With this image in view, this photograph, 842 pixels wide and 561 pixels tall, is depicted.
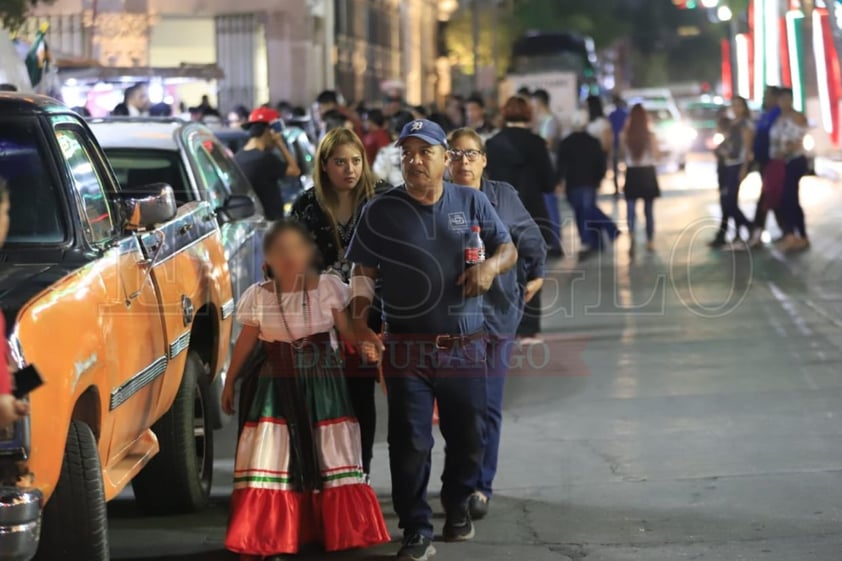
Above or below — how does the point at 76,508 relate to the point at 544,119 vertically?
below

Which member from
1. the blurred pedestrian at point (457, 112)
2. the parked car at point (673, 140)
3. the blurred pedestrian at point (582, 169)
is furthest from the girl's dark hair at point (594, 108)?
the parked car at point (673, 140)

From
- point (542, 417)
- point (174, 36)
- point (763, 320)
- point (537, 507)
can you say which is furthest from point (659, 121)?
point (537, 507)

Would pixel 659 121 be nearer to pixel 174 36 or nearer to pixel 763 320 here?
pixel 174 36

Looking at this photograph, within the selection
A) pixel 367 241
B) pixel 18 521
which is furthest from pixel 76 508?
pixel 367 241

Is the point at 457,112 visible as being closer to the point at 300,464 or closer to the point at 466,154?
the point at 466,154

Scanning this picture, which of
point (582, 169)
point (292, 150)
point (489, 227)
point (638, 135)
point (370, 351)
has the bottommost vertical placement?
point (370, 351)

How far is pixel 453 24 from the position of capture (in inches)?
2768

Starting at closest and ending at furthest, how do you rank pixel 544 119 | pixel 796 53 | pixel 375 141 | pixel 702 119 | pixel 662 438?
pixel 662 438 < pixel 375 141 < pixel 544 119 < pixel 796 53 < pixel 702 119

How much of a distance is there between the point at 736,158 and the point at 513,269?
1176 cm

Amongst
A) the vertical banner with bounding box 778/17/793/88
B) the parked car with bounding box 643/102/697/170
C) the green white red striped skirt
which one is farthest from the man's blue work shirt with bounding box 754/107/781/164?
the vertical banner with bounding box 778/17/793/88

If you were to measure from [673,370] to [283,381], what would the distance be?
17.2 ft

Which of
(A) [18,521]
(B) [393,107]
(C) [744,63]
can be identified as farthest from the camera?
(C) [744,63]

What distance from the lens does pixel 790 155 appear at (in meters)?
17.8

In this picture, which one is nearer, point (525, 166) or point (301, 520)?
point (301, 520)
